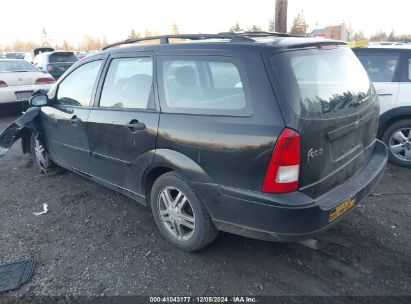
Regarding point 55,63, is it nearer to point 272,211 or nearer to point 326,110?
point 326,110

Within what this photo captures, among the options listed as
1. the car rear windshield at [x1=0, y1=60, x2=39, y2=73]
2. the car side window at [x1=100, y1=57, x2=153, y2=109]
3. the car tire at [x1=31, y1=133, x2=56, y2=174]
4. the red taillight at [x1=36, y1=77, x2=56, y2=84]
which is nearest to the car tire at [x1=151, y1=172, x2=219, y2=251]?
the car side window at [x1=100, y1=57, x2=153, y2=109]

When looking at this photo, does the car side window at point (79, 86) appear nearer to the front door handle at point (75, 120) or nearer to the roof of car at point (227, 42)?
the front door handle at point (75, 120)

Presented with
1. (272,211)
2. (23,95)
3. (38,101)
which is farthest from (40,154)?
(23,95)

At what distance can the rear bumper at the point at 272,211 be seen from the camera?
2.37m

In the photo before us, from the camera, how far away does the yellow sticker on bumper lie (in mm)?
2539

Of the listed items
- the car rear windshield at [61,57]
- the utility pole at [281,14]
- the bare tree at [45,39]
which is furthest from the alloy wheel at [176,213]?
the bare tree at [45,39]

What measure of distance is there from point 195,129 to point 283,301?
144 cm

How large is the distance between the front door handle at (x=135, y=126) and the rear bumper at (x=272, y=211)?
31.2 inches

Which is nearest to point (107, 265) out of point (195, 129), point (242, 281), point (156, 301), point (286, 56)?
point (156, 301)

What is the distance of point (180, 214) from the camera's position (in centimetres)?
305

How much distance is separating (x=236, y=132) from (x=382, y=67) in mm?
3787

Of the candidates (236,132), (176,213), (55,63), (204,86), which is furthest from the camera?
(55,63)

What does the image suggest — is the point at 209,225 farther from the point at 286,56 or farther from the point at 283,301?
the point at 286,56

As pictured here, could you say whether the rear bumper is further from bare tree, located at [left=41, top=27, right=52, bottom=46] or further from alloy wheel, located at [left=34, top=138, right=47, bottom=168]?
bare tree, located at [left=41, top=27, right=52, bottom=46]
